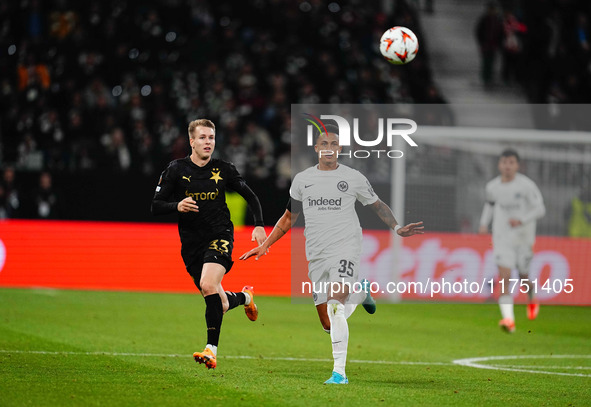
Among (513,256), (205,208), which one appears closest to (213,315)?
(205,208)

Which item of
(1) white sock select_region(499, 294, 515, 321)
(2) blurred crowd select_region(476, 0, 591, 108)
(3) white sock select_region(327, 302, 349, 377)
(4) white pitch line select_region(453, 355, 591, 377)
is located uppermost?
(2) blurred crowd select_region(476, 0, 591, 108)

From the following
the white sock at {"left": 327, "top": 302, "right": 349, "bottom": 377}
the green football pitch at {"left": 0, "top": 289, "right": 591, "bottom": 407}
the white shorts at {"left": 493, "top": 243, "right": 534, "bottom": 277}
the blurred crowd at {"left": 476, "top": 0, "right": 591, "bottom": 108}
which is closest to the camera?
the green football pitch at {"left": 0, "top": 289, "right": 591, "bottom": 407}

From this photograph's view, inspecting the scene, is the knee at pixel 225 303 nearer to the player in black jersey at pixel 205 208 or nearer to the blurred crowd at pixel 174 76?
the player in black jersey at pixel 205 208

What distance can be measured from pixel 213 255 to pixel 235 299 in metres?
0.77

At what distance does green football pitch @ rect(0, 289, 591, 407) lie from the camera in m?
7.66

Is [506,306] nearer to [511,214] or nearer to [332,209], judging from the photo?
[511,214]

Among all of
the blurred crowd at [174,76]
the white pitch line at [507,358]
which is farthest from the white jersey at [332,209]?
the blurred crowd at [174,76]

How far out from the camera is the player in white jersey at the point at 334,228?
8438mm

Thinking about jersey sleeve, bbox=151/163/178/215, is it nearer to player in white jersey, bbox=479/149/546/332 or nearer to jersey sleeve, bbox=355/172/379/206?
jersey sleeve, bbox=355/172/379/206

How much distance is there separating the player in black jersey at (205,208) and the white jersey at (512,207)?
4.85 meters

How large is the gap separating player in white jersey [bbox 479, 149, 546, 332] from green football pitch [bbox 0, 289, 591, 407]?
1.07 metres

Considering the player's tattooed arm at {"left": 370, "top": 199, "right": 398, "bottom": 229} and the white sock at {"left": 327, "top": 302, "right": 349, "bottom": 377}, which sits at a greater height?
the player's tattooed arm at {"left": 370, "top": 199, "right": 398, "bottom": 229}

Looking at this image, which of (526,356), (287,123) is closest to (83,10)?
(287,123)

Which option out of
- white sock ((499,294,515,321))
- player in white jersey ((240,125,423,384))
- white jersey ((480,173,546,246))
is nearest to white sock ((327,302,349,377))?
player in white jersey ((240,125,423,384))
